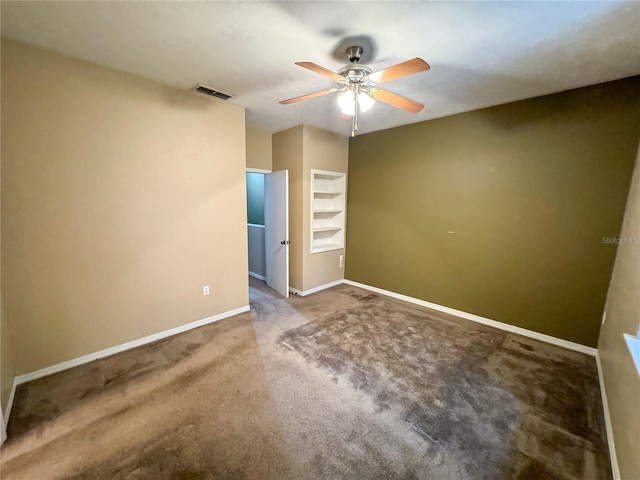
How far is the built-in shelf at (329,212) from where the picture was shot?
4.53 meters

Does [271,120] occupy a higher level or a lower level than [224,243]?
higher

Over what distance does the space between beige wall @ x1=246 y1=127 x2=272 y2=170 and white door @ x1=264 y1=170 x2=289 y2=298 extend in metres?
0.21

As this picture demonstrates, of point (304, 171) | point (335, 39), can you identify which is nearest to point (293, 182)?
point (304, 171)

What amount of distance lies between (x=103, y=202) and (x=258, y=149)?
2366 millimetres

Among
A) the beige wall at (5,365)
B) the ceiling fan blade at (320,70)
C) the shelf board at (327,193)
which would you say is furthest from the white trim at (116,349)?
the ceiling fan blade at (320,70)

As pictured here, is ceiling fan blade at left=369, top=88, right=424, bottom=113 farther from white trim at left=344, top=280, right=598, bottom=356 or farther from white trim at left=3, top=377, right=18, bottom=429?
white trim at left=3, top=377, right=18, bottom=429

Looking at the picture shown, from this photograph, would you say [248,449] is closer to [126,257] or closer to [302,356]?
[302,356]

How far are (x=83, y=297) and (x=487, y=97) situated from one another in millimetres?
4449

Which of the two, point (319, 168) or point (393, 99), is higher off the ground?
point (393, 99)

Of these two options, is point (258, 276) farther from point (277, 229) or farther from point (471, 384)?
point (471, 384)

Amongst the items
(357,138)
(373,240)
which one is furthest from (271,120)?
(373,240)

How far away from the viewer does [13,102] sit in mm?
1926

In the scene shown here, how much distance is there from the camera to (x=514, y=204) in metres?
2.99

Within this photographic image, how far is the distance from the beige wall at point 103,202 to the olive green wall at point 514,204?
97.8 inches
